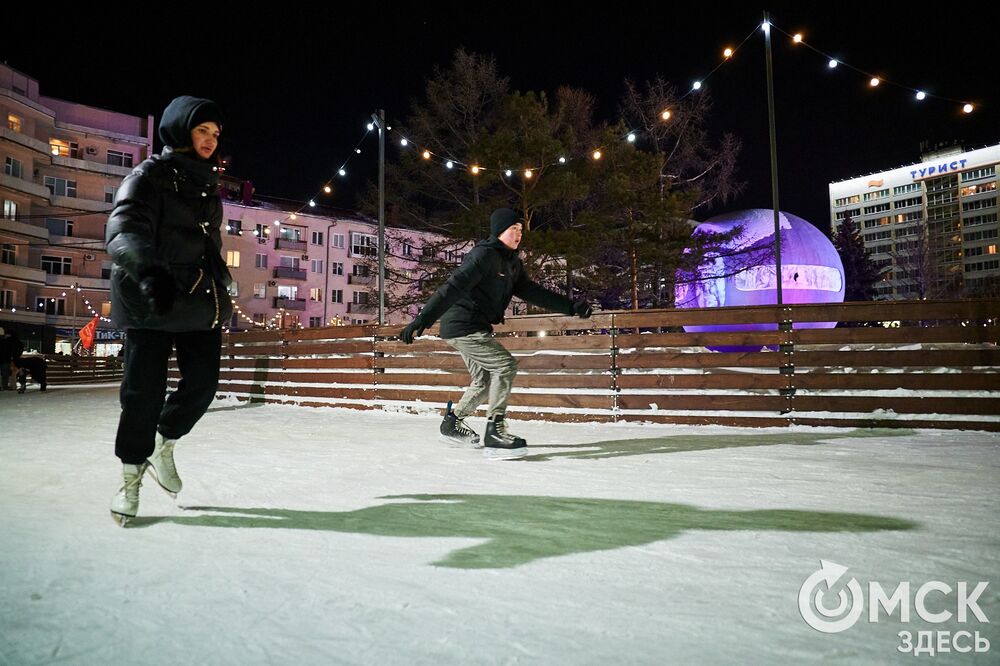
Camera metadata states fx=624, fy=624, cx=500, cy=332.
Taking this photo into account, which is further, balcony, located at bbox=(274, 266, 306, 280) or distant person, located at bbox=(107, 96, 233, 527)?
balcony, located at bbox=(274, 266, 306, 280)

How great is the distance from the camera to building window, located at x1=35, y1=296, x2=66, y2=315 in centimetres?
3494

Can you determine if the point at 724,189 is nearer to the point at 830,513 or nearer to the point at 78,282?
the point at 830,513

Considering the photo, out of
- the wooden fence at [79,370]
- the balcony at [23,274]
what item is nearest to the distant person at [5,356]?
the wooden fence at [79,370]

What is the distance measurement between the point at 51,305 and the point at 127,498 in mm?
40753

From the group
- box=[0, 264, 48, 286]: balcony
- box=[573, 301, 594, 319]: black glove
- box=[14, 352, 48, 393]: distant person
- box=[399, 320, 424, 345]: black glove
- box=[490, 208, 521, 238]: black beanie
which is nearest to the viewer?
box=[399, 320, 424, 345]: black glove

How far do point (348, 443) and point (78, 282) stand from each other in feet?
125

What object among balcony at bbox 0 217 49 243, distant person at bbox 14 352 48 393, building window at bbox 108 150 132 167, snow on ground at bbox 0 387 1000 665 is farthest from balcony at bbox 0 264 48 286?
snow on ground at bbox 0 387 1000 665

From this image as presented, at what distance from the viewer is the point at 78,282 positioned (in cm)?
3553

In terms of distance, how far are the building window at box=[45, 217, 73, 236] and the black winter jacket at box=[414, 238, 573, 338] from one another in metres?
40.9

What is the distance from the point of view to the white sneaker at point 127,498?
2.49m

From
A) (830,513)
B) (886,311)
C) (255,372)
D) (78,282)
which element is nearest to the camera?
(830,513)

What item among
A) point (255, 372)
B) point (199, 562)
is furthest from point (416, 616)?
point (255, 372)

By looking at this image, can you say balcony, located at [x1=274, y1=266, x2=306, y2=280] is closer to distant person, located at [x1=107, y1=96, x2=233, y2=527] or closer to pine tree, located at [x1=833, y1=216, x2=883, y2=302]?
pine tree, located at [x1=833, y1=216, x2=883, y2=302]

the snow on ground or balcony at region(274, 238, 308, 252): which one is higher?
balcony at region(274, 238, 308, 252)
